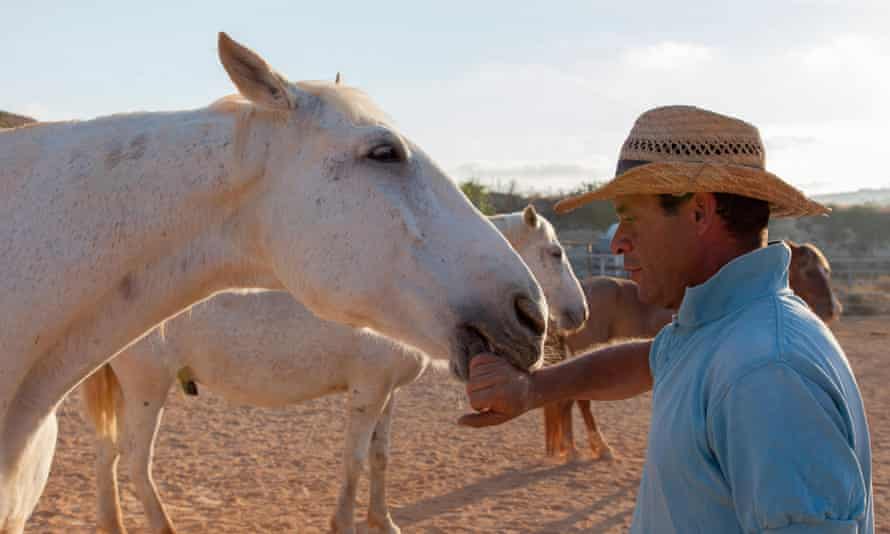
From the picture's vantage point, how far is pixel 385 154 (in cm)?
215

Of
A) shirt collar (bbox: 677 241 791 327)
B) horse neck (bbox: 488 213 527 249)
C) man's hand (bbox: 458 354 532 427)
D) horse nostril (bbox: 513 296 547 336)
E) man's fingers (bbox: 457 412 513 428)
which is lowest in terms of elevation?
man's fingers (bbox: 457 412 513 428)

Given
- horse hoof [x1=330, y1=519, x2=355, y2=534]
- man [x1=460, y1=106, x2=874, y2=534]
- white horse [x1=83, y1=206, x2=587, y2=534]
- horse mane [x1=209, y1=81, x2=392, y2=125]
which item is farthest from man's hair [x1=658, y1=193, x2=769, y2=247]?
horse hoof [x1=330, y1=519, x2=355, y2=534]

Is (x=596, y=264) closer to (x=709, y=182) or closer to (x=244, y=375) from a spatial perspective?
(x=244, y=375)

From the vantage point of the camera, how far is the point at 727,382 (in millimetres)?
1228

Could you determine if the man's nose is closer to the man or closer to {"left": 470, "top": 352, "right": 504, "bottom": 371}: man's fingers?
the man

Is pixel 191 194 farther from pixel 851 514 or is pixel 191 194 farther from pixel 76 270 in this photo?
pixel 851 514

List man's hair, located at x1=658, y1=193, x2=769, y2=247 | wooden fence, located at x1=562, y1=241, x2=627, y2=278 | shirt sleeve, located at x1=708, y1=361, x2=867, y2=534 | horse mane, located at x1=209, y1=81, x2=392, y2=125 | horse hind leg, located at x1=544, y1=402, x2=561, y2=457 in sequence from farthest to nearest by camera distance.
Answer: wooden fence, located at x1=562, y1=241, x2=627, y2=278, horse hind leg, located at x1=544, y1=402, x2=561, y2=457, horse mane, located at x1=209, y1=81, x2=392, y2=125, man's hair, located at x1=658, y1=193, x2=769, y2=247, shirt sleeve, located at x1=708, y1=361, x2=867, y2=534

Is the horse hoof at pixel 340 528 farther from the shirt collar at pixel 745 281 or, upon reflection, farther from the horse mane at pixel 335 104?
the shirt collar at pixel 745 281

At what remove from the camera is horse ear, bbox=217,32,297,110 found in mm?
2043

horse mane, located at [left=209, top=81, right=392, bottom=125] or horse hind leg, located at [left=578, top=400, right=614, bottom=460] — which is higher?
horse mane, located at [left=209, top=81, right=392, bottom=125]

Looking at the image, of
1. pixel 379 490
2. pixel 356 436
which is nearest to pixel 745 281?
pixel 356 436

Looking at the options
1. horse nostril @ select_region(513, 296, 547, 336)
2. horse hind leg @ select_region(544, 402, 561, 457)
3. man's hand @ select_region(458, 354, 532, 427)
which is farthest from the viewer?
horse hind leg @ select_region(544, 402, 561, 457)

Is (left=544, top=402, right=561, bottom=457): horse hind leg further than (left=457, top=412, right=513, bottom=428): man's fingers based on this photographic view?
Yes

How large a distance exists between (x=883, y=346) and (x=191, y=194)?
1684 centimetres
